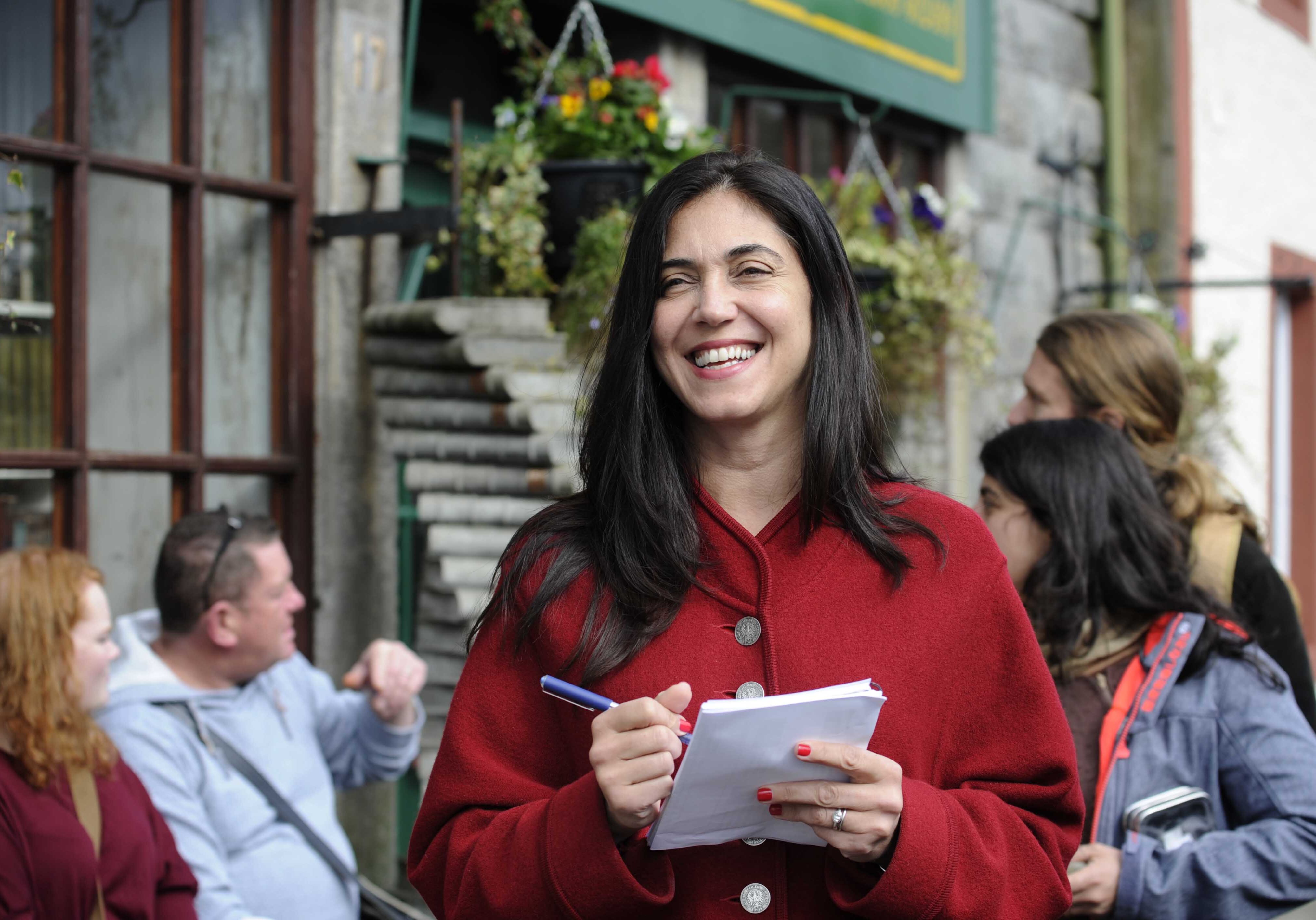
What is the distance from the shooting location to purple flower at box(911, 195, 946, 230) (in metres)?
5.33

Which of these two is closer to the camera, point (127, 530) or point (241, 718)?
point (241, 718)

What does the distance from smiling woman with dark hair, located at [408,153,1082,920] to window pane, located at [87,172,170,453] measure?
2076 millimetres

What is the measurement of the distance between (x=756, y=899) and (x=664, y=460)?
553 millimetres

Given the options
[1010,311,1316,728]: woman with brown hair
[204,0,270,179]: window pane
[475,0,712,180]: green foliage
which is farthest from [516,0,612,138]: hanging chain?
[1010,311,1316,728]: woman with brown hair

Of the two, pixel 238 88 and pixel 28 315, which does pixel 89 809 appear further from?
pixel 238 88

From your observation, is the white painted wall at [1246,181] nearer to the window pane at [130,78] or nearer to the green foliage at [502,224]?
the green foliage at [502,224]

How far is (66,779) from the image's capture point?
2.54 metres

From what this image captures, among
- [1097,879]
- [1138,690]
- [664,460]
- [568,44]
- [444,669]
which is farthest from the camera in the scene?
[568,44]

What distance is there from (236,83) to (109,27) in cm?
38

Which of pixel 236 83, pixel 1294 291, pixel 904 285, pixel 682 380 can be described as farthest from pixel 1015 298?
pixel 682 380

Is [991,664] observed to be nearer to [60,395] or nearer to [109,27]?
[60,395]

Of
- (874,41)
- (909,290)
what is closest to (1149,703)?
(909,290)

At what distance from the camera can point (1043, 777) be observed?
1622mm

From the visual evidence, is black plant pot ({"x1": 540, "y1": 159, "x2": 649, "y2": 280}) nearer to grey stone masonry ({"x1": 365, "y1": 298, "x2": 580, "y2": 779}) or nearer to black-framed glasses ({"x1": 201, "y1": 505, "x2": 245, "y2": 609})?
grey stone masonry ({"x1": 365, "y1": 298, "x2": 580, "y2": 779})
